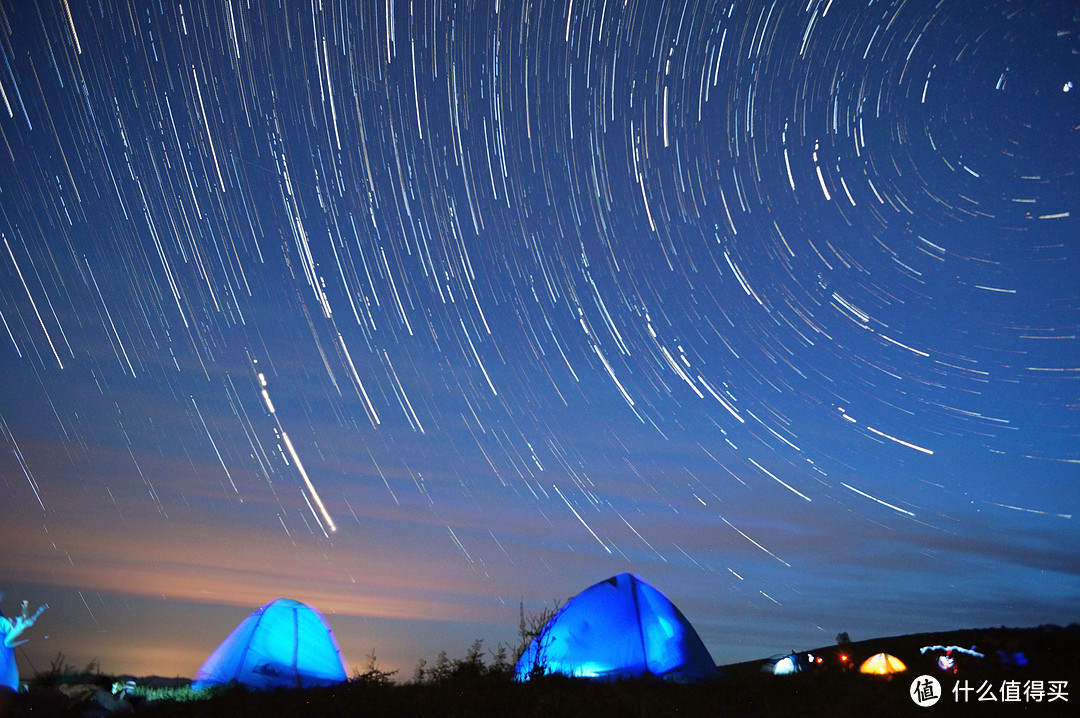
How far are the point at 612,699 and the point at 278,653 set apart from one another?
867 centimetres

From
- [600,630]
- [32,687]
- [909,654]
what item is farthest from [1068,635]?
[32,687]

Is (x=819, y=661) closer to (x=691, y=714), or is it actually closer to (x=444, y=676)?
(x=444, y=676)

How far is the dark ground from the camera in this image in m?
11.5

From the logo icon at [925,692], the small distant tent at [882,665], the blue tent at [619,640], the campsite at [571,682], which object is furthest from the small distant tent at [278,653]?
the small distant tent at [882,665]

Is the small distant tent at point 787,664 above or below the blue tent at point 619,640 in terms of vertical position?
below

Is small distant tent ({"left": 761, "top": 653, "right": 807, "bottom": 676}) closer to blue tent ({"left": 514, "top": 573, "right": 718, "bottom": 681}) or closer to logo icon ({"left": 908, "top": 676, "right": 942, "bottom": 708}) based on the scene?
blue tent ({"left": 514, "top": 573, "right": 718, "bottom": 681})

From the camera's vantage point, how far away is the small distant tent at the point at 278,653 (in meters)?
16.7

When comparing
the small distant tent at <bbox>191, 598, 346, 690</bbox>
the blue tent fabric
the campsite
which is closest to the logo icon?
the campsite

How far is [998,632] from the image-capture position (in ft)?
109

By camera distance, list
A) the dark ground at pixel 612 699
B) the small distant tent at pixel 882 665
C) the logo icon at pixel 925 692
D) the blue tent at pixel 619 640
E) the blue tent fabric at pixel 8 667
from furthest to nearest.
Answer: the small distant tent at pixel 882 665
the blue tent at pixel 619 640
the blue tent fabric at pixel 8 667
the logo icon at pixel 925 692
the dark ground at pixel 612 699

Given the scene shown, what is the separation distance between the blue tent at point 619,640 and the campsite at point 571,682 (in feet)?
0.10

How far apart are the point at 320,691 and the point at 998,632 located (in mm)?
30609

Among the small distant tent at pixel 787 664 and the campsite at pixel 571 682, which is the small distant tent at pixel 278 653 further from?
the small distant tent at pixel 787 664

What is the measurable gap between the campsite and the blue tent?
30 mm
